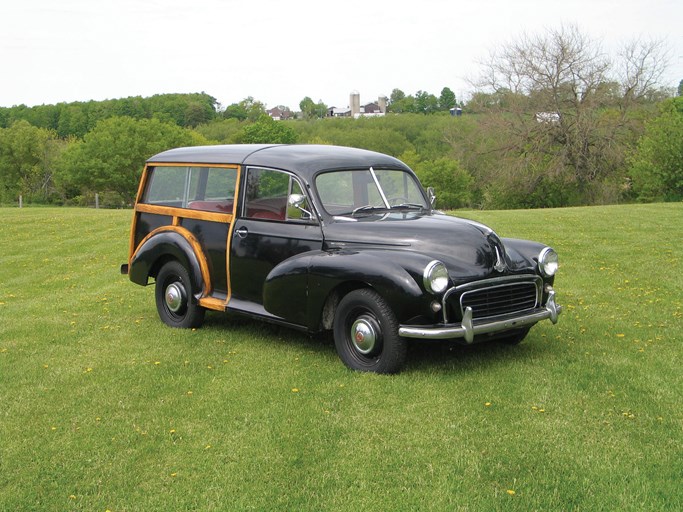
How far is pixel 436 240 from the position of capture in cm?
679

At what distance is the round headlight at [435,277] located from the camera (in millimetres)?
6309

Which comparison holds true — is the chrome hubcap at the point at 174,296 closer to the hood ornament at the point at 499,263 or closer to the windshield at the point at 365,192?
the windshield at the point at 365,192

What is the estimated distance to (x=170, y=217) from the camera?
889 cm

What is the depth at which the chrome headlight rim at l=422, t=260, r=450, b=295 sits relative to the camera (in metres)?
6.31

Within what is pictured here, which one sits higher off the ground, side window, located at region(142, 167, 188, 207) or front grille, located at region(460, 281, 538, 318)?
side window, located at region(142, 167, 188, 207)

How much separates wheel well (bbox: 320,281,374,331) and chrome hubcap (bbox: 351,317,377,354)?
36cm

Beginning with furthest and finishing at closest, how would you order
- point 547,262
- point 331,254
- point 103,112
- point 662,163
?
point 103,112
point 662,163
point 547,262
point 331,254

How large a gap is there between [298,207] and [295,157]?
0.65 metres

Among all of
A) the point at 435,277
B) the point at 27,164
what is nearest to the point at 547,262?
the point at 435,277

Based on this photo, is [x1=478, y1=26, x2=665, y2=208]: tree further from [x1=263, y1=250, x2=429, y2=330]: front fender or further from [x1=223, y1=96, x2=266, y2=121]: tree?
[x1=223, y1=96, x2=266, y2=121]: tree

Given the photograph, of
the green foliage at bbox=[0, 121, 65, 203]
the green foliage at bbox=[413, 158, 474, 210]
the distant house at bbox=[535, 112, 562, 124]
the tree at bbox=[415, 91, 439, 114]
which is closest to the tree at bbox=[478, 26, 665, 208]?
the distant house at bbox=[535, 112, 562, 124]

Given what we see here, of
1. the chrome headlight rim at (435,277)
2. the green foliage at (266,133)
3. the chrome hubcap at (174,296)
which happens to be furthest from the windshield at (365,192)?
the green foliage at (266,133)

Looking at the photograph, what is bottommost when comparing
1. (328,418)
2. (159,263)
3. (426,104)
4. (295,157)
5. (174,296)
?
(328,418)

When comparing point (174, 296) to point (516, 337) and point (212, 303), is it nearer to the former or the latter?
point (212, 303)
